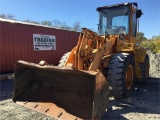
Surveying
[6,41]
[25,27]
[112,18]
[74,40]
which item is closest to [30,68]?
[112,18]

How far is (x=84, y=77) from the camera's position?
3840 mm

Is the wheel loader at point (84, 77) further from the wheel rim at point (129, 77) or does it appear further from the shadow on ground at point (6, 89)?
the shadow on ground at point (6, 89)

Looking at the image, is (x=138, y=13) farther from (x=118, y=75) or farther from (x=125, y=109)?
(x=125, y=109)

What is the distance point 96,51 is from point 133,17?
2433mm

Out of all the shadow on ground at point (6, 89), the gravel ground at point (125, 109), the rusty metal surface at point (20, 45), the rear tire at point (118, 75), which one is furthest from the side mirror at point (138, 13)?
the rusty metal surface at point (20, 45)

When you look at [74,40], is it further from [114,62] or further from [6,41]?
[114,62]

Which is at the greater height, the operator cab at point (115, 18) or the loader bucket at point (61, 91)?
the operator cab at point (115, 18)

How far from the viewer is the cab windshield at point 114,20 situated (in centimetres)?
607

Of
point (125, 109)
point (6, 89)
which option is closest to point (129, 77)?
point (125, 109)

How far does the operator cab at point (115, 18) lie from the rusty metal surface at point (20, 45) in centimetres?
459

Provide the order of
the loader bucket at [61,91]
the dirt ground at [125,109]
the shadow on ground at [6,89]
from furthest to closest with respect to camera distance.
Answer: the shadow on ground at [6,89], the dirt ground at [125,109], the loader bucket at [61,91]

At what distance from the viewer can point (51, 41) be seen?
11.6 metres

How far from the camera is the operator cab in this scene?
6055mm

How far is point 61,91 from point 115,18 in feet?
10.2
